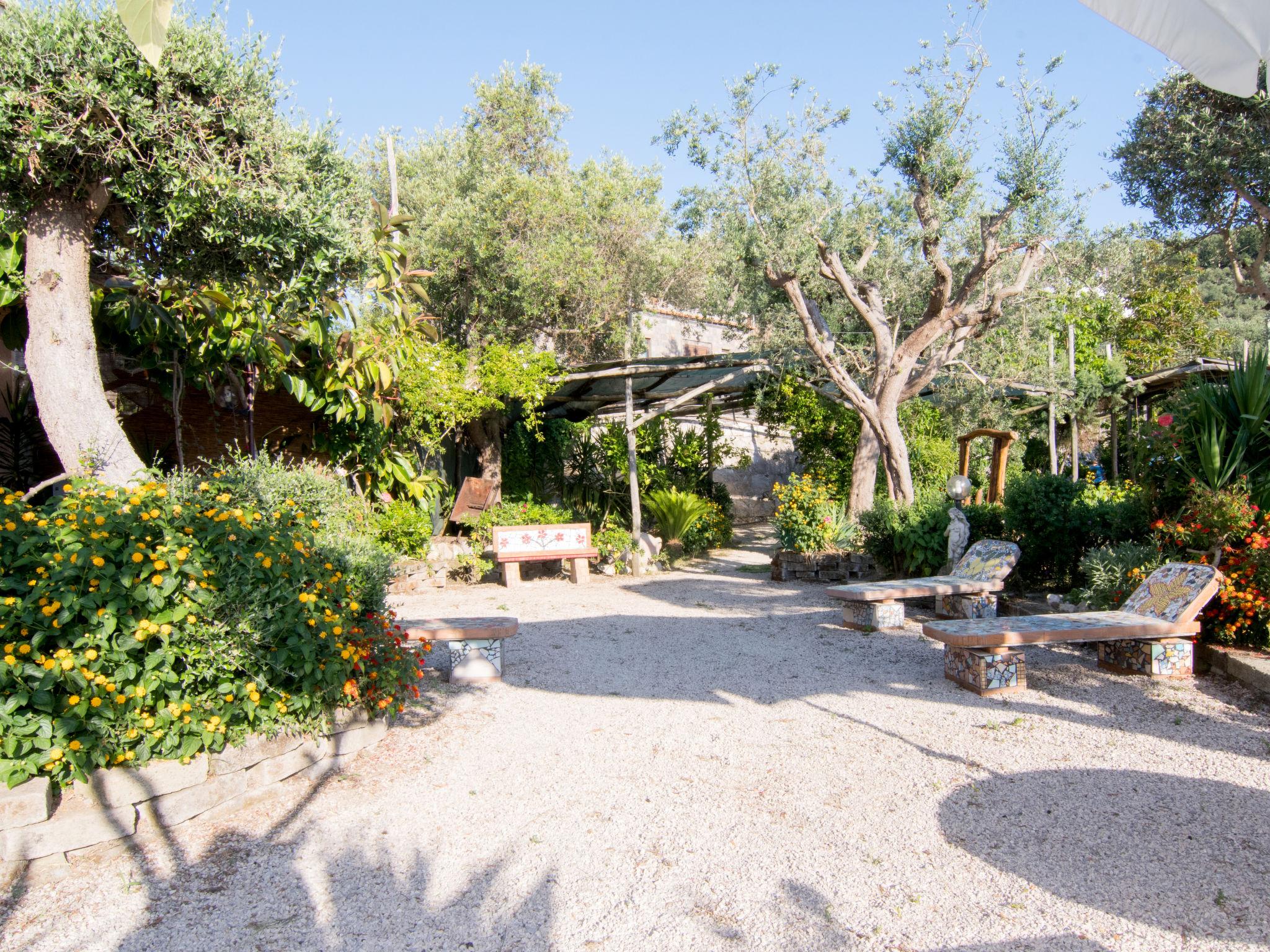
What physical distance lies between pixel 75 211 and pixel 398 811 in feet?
12.4

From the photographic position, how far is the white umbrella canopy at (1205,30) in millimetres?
1499

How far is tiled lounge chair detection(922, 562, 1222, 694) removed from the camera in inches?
189

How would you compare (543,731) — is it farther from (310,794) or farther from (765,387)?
(765,387)

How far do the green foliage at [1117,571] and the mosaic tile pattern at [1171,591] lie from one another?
0.34 m

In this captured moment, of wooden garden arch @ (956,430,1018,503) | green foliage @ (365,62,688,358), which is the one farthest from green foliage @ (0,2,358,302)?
wooden garden arch @ (956,430,1018,503)

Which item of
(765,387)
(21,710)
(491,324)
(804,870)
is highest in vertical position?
(491,324)

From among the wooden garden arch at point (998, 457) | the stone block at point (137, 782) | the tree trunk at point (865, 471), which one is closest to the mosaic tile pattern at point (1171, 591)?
the wooden garden arch at point (998, 457)

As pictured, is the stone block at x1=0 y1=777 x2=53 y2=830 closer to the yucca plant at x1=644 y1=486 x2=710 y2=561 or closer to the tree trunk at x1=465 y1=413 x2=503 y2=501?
the tree trunk at x1=465 y1=413 x2=503 y2=501

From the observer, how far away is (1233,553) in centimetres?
512

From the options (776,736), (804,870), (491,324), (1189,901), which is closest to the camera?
(1189,901)

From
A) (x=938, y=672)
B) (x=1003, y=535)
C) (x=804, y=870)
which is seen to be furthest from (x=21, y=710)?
(x=1003, y=535)

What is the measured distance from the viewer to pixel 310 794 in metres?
3.47

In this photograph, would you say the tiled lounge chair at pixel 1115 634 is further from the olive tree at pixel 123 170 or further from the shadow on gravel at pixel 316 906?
the olive tree at pixel 123 170

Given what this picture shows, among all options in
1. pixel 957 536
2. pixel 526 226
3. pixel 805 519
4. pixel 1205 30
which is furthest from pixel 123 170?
pixel 805 519
